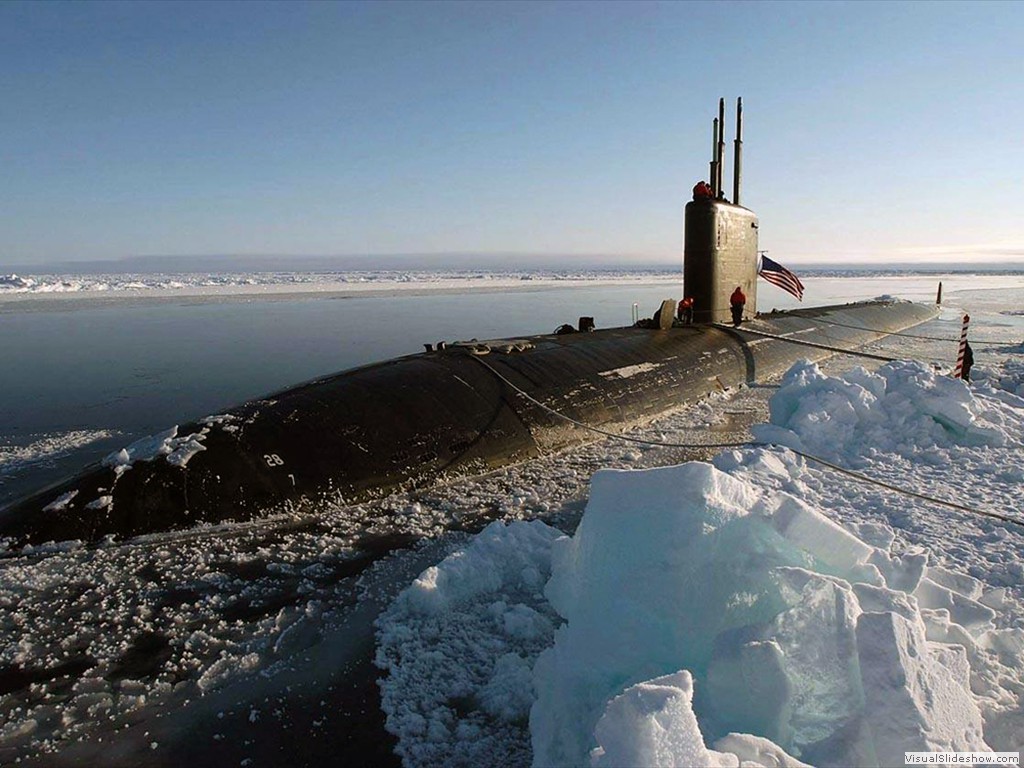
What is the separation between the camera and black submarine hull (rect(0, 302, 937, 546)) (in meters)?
5.79

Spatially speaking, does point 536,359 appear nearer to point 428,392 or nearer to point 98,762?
point 428,392

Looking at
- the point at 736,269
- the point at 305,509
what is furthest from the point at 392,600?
the point at 736,269

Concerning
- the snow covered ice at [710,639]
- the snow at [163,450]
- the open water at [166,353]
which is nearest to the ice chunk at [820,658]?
the snow covered ice at [710,639]

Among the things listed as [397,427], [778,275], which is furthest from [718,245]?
[397,427]

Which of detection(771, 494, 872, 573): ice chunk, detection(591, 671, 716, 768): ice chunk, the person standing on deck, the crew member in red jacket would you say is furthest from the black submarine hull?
detection(591, 671, 716, 768): ice chunk

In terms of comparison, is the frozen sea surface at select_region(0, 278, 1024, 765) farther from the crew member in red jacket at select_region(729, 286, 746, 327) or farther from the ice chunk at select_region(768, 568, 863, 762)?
the crew member in red jacket at select_region(729, 286, 746, 327)

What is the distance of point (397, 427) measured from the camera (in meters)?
7.37

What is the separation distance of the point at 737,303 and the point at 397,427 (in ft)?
31.3

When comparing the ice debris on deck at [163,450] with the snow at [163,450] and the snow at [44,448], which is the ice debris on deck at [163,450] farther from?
the snow at [44,448]

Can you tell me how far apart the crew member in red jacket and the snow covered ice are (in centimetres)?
992

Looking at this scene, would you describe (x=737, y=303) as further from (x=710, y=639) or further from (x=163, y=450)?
(x=710, y=639)

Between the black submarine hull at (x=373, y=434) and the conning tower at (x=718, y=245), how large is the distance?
2688 millimetres

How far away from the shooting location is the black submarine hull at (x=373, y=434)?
5785 millimetres

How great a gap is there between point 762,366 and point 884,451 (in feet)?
21.8
